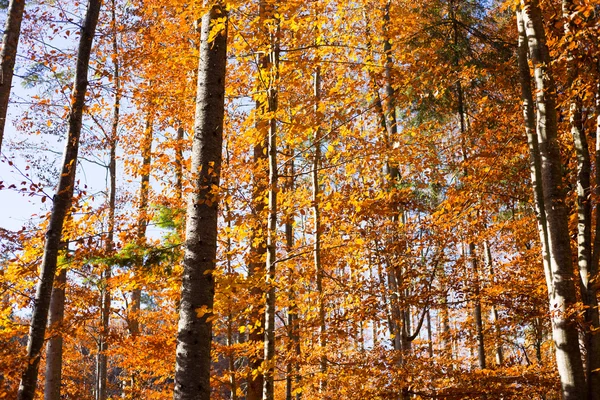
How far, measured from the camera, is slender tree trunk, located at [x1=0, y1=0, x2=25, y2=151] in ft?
20.3

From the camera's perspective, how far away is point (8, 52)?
249 inches

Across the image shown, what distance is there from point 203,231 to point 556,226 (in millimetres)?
3705

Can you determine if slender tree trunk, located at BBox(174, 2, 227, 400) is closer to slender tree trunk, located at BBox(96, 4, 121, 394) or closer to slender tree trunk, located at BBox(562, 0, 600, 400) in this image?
slender tree trunk, located at BBox(562, 0, 600, 400)


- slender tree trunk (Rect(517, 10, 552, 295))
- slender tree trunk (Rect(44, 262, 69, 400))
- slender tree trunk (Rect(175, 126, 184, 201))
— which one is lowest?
slender tree trunk (Rect(44, 262, 69, 400))

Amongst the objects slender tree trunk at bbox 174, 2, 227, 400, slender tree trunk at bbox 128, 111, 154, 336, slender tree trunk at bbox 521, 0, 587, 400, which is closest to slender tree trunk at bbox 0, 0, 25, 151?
slender tree trunk at bbox 174, 2, 227, 400

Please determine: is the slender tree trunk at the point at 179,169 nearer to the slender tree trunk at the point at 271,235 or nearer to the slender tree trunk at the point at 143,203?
the slender tree trunk at the point at 143,203

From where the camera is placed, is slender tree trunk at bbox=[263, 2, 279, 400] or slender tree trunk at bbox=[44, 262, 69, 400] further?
slender tree trunk at bbox=[44, 262, 69, 400]

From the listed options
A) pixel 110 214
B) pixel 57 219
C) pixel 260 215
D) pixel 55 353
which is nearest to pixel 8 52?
pixel 57 219

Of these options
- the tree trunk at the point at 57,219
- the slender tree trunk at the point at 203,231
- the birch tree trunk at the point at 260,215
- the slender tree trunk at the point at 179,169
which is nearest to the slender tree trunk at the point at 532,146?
the birch tree trunk at the point at 260,215

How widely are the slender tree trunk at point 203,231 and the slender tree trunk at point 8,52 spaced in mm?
3345

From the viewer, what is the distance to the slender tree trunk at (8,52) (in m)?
6.19

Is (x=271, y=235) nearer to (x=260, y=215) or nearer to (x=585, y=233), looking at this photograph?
(x=260, y=215)

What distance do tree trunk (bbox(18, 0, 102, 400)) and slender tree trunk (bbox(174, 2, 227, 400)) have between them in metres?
2.41

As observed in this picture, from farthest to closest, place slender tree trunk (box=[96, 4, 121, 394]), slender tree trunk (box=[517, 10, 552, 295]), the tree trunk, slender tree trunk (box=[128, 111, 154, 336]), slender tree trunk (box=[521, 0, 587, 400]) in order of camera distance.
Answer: slender tree trunk (box=[96, 4, 121, 394]), slender tree trunk (box=[128, 111, 154, 336]), slender tree trunk (box=[517, 10, 552, 295]), the tree trunk, slender tree trunk (box=[521, 0, 587, 400])
